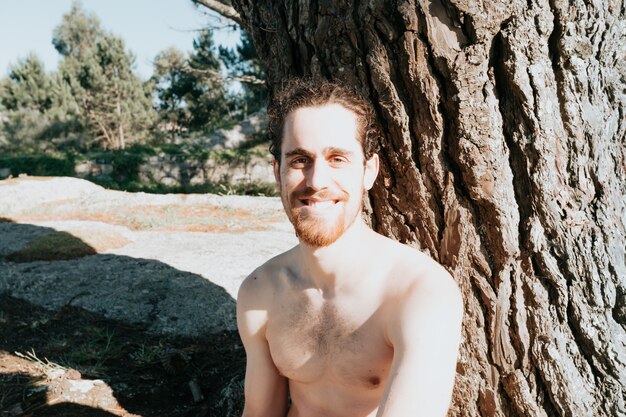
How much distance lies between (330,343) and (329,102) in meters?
0.90

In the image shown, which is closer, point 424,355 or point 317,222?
point 424,355

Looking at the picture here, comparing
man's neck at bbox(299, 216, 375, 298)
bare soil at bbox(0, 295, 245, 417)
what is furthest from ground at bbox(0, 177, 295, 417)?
man's neck at bbox(299, 216, 375, 298)

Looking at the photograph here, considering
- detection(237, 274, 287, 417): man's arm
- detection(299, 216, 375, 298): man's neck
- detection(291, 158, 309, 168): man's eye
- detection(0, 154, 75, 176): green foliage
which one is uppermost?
detection(291, 158, 309, 168): man's eye

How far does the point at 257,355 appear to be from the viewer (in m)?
2.15

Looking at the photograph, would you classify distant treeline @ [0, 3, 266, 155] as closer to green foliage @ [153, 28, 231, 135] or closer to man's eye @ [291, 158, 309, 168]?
green foliage @ [153, 28, 231, 135]

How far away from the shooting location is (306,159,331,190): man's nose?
1.81 m

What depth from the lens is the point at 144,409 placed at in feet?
9.80

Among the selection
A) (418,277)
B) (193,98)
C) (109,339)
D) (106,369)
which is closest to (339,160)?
(418,277)

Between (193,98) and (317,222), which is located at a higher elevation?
(193,98)

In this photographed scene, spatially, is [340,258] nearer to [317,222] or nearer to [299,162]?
[317,222]

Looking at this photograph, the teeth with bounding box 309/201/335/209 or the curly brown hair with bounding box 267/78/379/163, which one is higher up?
the curly brown hair with bounding box 267/78/379/163

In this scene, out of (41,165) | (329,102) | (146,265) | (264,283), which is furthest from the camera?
(41,165)

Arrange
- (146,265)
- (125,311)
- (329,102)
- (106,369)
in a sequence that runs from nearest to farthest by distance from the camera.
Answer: (329,102) → (106,369) → (125,311) → (146,265)

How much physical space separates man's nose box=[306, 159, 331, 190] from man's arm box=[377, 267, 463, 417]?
491mm
